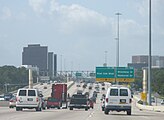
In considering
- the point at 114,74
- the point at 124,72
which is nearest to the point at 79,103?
the point at 114,74

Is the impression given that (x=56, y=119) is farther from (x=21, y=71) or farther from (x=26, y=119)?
(x=21, y=71)

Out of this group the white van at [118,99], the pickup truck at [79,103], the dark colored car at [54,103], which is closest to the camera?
the white van at [118,99]

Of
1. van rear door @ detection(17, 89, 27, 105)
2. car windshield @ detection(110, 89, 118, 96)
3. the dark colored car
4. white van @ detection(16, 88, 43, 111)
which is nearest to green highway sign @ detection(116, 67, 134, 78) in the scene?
the dark colored car

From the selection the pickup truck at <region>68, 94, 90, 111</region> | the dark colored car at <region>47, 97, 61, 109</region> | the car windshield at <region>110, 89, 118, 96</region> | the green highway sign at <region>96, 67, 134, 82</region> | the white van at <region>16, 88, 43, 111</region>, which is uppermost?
the green highway sign at <region>96, 67, 134, 82</region>

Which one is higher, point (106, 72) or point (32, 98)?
point (106, 72)

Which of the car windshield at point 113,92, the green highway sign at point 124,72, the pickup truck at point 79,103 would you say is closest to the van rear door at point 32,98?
the car windshield at point 113,92

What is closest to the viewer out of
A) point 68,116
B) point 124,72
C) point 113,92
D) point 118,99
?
point 68,116

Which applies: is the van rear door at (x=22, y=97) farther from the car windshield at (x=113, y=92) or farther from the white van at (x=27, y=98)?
the car windshield at (x=113, y=92)

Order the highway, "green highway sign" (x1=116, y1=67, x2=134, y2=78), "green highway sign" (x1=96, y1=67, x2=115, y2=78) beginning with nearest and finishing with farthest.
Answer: the highway, "green highway sign" (x1=96, y1=67, x2=115, y2=78), "green highway sign" (x1=116, y1=67, x2=134, y2=78)

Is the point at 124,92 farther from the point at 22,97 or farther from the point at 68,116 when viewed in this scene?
the point at 22,97

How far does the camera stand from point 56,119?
34.0 metres

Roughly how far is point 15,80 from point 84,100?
5036 inches

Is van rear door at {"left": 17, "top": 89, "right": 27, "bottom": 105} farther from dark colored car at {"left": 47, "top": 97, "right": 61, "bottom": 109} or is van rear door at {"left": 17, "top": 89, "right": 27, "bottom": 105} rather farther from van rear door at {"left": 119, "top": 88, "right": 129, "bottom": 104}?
dark colored car at {"left": 47, "top": 97, "right": 61, "bottom": 109}

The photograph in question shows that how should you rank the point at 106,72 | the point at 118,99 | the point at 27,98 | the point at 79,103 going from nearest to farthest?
1. the point at 118,99
2. the point at 27,98
3. the point at 79,103
4. the point at 106,72
